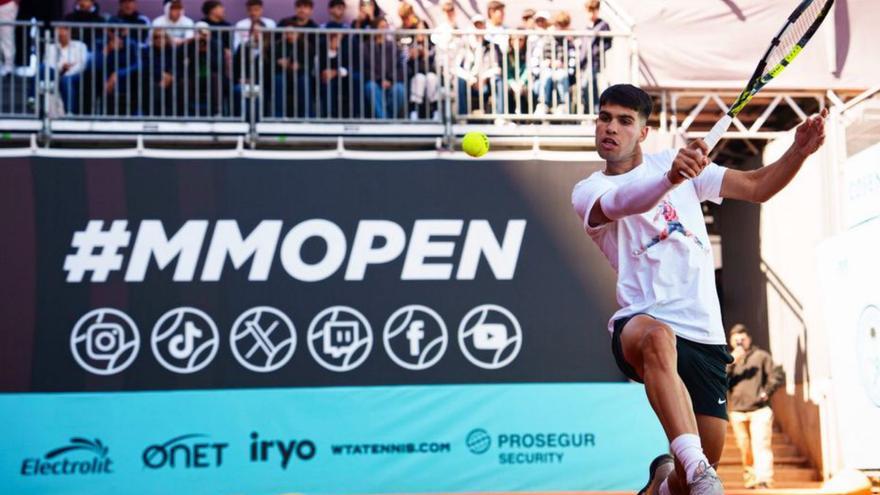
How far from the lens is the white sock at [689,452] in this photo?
5.98 m

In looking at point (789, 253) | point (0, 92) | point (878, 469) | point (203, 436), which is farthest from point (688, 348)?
point (789, 253)

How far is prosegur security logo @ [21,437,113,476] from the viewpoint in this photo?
14.0 meters

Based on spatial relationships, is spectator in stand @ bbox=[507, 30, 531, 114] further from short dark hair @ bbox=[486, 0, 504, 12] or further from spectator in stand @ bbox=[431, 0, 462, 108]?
spectator in stand @ bbox=[431, 0, 462, 108]

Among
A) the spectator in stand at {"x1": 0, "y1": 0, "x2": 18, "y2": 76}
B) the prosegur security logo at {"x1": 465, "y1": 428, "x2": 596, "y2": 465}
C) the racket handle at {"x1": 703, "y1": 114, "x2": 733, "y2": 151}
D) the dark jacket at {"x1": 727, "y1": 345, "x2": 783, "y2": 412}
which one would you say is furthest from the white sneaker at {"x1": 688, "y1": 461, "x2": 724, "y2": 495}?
the spectator in stand at {"x1": 0, "y1": 0, "x2": 18, "y2": 76}

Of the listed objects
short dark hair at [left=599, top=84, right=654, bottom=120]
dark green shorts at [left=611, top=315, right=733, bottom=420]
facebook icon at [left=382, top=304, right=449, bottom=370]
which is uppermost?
short dark hair at [left=599, top=84, right=654, bottom=120]

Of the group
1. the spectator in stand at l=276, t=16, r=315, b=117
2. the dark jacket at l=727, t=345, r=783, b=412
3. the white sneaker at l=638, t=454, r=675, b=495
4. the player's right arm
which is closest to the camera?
the player's right arm

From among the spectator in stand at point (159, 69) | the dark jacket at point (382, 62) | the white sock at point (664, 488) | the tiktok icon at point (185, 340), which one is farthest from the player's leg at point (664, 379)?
the spectator in stand at point (159, 69)

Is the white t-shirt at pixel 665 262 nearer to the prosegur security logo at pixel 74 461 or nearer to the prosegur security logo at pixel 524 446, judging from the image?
the prosegur security logo at pixel 524 446

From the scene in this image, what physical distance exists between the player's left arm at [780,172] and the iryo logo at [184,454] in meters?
8.72

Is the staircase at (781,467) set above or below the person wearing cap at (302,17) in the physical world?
below

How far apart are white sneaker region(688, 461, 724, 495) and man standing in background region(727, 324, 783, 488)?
1071cm

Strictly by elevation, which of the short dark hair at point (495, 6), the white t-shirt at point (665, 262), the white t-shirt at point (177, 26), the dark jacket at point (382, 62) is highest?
the short dark hair at point (495, 6)

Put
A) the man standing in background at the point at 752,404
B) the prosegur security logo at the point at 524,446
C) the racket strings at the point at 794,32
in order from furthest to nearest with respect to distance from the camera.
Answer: the man standing in background at the point at 752,404 < the prosegur security logo at the point at 524,446 < the racket strings at the point at 794,32

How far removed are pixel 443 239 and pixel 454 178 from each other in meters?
0.73
